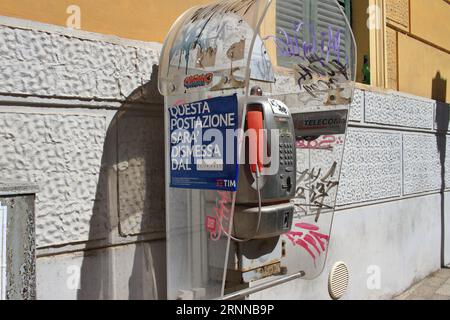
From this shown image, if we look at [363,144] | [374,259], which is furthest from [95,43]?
[374,259]

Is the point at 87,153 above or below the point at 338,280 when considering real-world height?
above

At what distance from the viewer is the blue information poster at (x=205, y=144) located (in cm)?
229

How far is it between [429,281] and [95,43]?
4.67m

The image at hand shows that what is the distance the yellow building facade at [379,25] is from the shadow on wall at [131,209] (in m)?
0.38

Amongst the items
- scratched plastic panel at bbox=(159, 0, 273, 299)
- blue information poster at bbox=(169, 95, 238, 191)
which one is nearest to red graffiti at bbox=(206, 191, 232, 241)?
scratched plastic panel at bbox=(159, 0, 273, 299)

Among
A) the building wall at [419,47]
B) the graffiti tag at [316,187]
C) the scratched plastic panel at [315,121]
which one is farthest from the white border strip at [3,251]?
the building wall at [419,47]

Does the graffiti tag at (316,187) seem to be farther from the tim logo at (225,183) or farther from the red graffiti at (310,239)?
the tim logo at (225,183)

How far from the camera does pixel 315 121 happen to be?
3.21m

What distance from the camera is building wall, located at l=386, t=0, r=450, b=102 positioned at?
215 inches

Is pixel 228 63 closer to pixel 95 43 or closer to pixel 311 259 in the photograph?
pixel 95 43

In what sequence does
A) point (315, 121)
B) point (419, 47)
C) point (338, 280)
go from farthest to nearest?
point (419, 47) → point (338, 280) → point (315, 121)

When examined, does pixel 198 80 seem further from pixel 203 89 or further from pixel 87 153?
pixel 87 153

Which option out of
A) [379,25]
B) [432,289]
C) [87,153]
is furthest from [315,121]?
[432,289]

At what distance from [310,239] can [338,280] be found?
3.57 ft
